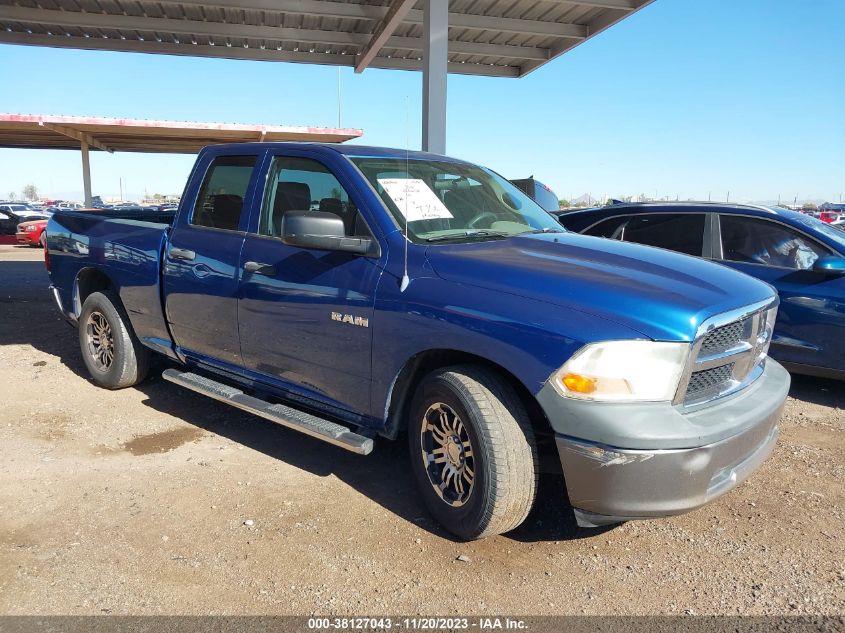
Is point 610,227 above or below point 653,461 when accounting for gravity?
above

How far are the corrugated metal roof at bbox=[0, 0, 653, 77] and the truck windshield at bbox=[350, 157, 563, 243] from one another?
295 inches

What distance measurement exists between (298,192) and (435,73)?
6157mm

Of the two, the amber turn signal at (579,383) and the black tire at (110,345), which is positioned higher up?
the amber turn signal at (579,383)

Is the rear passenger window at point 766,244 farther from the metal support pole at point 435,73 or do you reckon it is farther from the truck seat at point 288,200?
the metal support pole at point 435,73

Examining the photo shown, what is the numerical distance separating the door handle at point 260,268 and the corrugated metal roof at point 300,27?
8132 millimetres

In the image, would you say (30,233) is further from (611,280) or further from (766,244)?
(611,280)

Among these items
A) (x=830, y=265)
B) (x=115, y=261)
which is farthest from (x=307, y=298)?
(x=830, y=265)

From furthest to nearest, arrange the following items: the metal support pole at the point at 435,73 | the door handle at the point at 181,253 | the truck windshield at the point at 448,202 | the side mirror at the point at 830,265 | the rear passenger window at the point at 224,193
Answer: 1. the metal support pole at the point at 435,73
2. the side mirror at the point at 830,265
3. the door handle at the point at 181,253
4. the rear passenger window at the point at 224,193
5. the truck windshield at the point at 448,202

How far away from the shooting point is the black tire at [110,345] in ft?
17.1

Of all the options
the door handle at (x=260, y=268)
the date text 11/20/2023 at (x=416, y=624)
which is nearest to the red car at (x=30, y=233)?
the door handle at (x=260, y=268)

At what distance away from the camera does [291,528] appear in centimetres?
324

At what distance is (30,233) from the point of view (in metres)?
20.5

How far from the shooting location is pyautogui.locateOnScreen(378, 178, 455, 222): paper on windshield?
138 inches

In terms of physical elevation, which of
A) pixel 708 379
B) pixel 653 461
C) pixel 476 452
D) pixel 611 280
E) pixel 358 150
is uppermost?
pixel 358 150
